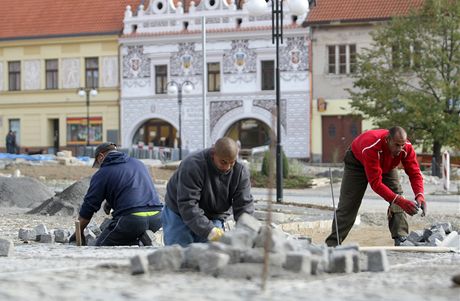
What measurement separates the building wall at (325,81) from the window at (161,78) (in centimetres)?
777

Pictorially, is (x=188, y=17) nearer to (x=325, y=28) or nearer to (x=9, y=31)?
(x=325, y=28)

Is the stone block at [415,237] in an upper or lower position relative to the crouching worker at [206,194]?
lower

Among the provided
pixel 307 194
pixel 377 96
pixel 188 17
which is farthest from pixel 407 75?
pixel 188 17

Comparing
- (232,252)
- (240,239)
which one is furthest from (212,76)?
(232,252)

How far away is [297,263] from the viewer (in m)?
6.96

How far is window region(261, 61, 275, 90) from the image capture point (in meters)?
48.6

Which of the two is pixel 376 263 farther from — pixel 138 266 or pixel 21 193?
pixel 21 193

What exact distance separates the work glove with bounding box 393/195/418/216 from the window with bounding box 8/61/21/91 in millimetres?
45120

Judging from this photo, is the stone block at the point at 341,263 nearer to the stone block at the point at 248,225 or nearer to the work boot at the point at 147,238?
the stone block at the point at 248,225

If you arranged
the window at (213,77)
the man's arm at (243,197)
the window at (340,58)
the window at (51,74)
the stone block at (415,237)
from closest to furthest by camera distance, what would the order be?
the man's arm at (243,197) < the stone block at (415,237) < the window at (340,58) < the window at (213,77) < the window at (51,74)

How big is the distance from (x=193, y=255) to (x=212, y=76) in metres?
43.2

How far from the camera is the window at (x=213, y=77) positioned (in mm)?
49969

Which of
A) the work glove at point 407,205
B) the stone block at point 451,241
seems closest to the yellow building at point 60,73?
the stone block at point 451,241

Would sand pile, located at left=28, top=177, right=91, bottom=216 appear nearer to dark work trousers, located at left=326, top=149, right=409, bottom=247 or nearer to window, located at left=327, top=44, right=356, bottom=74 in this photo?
dark work trousers, located at left=326, top=149, right=409, bottom=247
